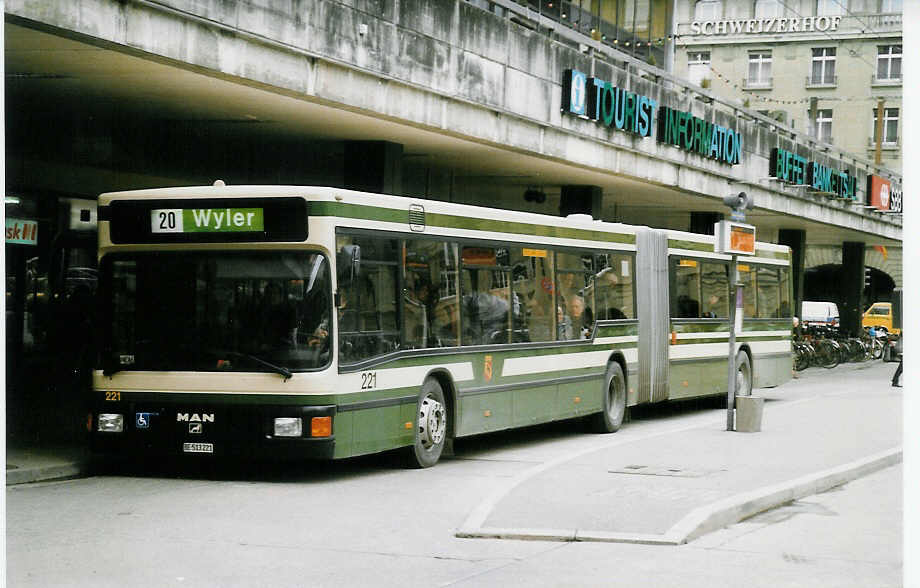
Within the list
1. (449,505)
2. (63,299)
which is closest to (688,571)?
(449,505)

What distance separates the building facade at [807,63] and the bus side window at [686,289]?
158 feet

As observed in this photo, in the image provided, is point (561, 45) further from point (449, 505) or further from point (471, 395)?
point (449, 505)

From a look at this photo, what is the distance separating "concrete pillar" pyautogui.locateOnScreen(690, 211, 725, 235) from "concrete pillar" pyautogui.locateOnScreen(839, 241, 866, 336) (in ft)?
50.9

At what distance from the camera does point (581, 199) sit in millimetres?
29625

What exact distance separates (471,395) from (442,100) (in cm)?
631

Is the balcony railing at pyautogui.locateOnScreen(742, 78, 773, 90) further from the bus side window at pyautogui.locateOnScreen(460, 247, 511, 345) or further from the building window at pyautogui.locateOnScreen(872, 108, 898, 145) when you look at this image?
the bus side window at pyautogui.locateOnScreen(460, 247, 511, 345)

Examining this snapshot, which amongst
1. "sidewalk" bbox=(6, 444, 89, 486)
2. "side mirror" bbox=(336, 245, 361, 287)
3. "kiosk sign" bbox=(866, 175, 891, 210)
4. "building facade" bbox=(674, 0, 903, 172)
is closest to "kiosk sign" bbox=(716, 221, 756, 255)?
"side mirror" bbox=(336, 245, 361, 287)

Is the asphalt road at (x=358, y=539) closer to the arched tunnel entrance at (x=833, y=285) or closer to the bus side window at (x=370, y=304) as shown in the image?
the bus side window at (x=370, y=304)

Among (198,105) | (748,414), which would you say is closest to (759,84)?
(748,414)

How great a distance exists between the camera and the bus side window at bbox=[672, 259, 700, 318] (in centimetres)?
2116

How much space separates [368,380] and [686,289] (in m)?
9.70

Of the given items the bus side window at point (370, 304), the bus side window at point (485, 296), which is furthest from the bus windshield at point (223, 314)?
the bus side window at point (485, 296)

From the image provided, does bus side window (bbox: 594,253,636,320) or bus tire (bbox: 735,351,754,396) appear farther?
bus tire (bbox: 735,351,754,396)

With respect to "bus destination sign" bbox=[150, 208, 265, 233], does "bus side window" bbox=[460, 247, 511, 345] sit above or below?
below
